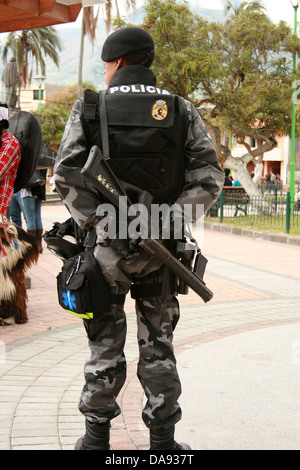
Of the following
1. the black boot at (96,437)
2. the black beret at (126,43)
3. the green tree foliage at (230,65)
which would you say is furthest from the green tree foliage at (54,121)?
the black boot at (96,437)

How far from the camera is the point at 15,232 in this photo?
201 inches

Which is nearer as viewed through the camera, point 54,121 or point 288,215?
point 288,215

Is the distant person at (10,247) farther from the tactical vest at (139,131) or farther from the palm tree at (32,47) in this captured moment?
the palm tree at (32,47)

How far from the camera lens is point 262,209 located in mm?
16453

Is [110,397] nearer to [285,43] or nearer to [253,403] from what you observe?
[253,403]

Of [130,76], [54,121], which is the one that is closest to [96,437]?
[130,76]

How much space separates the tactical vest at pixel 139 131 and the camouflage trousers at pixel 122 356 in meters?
0.38

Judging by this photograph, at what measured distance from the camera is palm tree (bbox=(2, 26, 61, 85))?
38969mm

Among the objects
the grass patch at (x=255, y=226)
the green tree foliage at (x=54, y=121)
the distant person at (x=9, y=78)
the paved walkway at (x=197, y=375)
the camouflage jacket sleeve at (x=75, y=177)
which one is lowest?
the paved walkway at (x=197, y=375)

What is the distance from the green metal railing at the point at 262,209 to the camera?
1450 centimetres

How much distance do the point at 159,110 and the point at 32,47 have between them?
3902 cm

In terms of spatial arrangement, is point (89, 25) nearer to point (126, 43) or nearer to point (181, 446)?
point (126, 43)

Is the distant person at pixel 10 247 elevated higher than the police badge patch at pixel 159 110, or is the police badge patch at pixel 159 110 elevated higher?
the police badge patch at pixel 159 110
